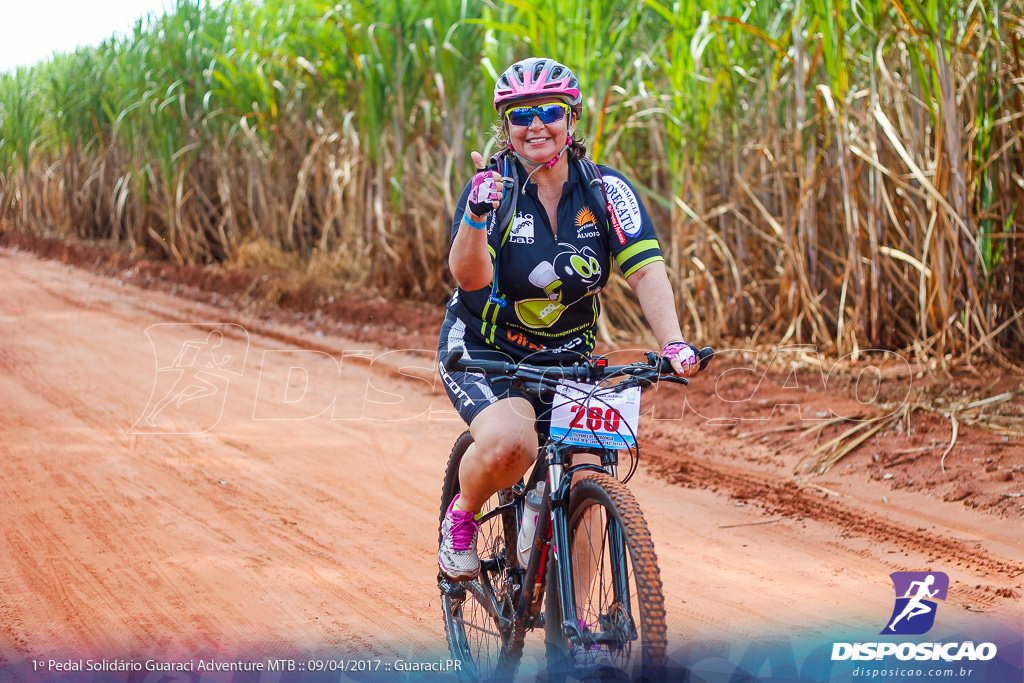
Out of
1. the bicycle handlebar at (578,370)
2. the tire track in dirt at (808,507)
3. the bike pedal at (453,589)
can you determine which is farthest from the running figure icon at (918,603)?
the bicycle handlebar at (578,370)

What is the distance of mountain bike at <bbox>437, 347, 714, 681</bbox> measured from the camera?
2.37m

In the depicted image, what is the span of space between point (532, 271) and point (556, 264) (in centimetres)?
8

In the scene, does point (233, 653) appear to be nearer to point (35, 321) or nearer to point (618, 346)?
point (618, 346)

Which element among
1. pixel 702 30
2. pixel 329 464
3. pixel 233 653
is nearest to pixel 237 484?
pixel 329 464

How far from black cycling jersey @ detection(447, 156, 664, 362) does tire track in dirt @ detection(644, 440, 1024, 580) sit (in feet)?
6.93

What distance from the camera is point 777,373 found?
673 cm

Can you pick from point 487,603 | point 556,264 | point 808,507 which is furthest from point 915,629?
point 556,264

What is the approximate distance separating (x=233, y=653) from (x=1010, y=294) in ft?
17.1

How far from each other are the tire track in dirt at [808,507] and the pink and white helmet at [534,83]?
104 inches

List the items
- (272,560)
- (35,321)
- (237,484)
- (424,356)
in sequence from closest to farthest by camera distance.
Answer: (272,560)
(237,484)
(424,356)
(35,321)

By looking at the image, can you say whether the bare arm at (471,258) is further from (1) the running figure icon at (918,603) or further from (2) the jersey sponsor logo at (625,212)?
(1) the running figure icon at (918,603)

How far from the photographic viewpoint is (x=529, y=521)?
9.48ft

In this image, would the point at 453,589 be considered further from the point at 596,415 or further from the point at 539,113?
the point at 539,113

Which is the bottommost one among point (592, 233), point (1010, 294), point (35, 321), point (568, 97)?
point (35, 321)
